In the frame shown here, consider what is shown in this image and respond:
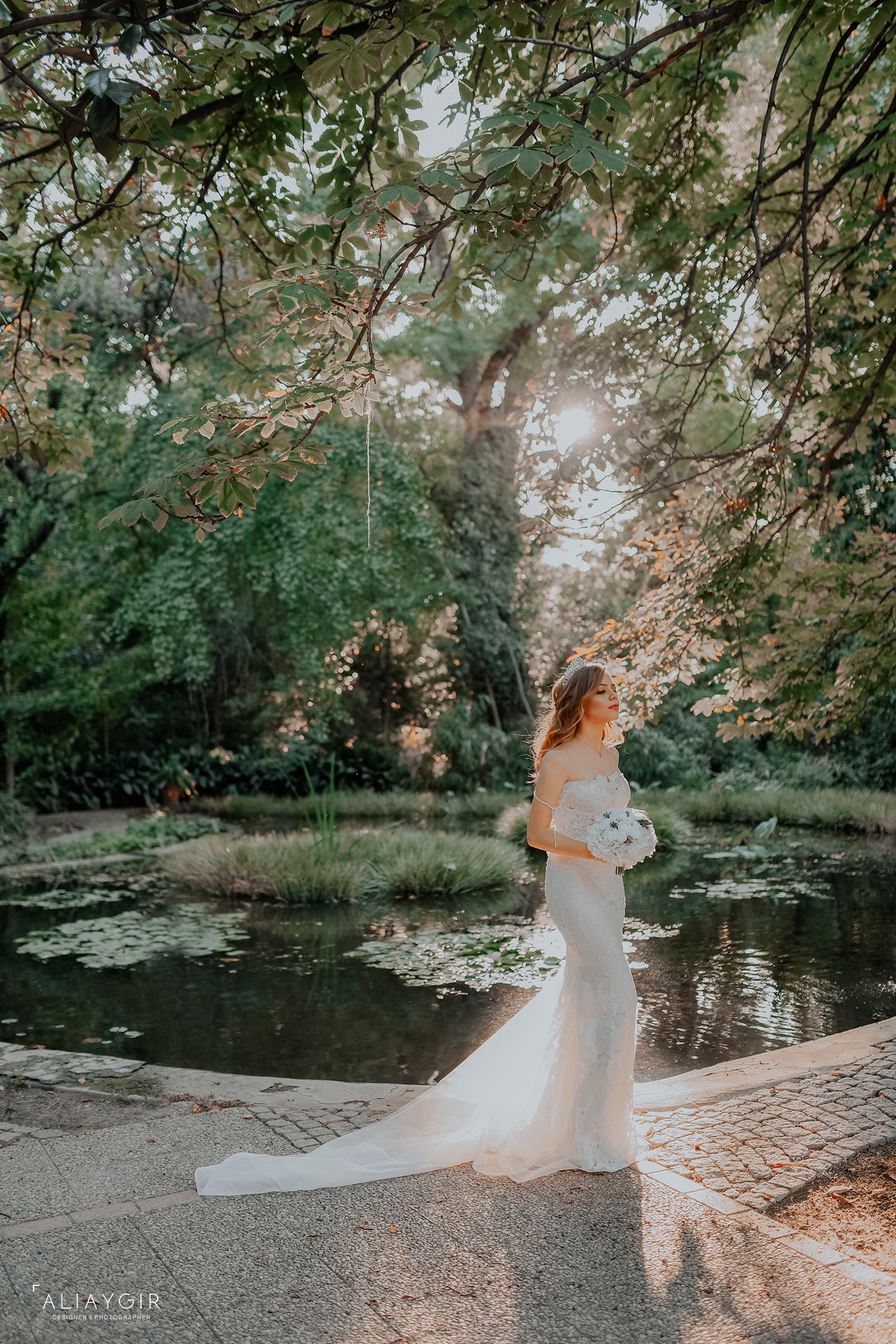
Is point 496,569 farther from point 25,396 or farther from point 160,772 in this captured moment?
point 25,396

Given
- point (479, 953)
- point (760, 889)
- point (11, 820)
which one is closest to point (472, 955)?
point (479, 953)

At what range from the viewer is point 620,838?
4.39 m

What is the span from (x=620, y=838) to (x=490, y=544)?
695 inches

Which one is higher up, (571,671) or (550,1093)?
(571,671)

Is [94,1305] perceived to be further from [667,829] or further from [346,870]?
[667,829]

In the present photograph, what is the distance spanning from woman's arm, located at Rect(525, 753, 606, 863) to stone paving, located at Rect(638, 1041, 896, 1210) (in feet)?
4.10

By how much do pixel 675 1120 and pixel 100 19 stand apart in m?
5.00

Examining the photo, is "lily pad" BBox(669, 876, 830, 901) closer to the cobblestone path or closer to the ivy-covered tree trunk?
the cobblestone path

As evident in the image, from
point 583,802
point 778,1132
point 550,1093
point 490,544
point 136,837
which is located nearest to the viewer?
point 550,1093

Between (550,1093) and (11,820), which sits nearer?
(550,1093)

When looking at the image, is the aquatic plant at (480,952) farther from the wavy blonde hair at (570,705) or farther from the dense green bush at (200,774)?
the dense green bush at (200,774)

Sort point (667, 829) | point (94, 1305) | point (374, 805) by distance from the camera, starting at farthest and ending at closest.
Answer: point (374, 805), point (667, 829), point (94, 1305)

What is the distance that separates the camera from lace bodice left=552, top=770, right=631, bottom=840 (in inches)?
180

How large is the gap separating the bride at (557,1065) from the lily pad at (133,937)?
5.61 meters
